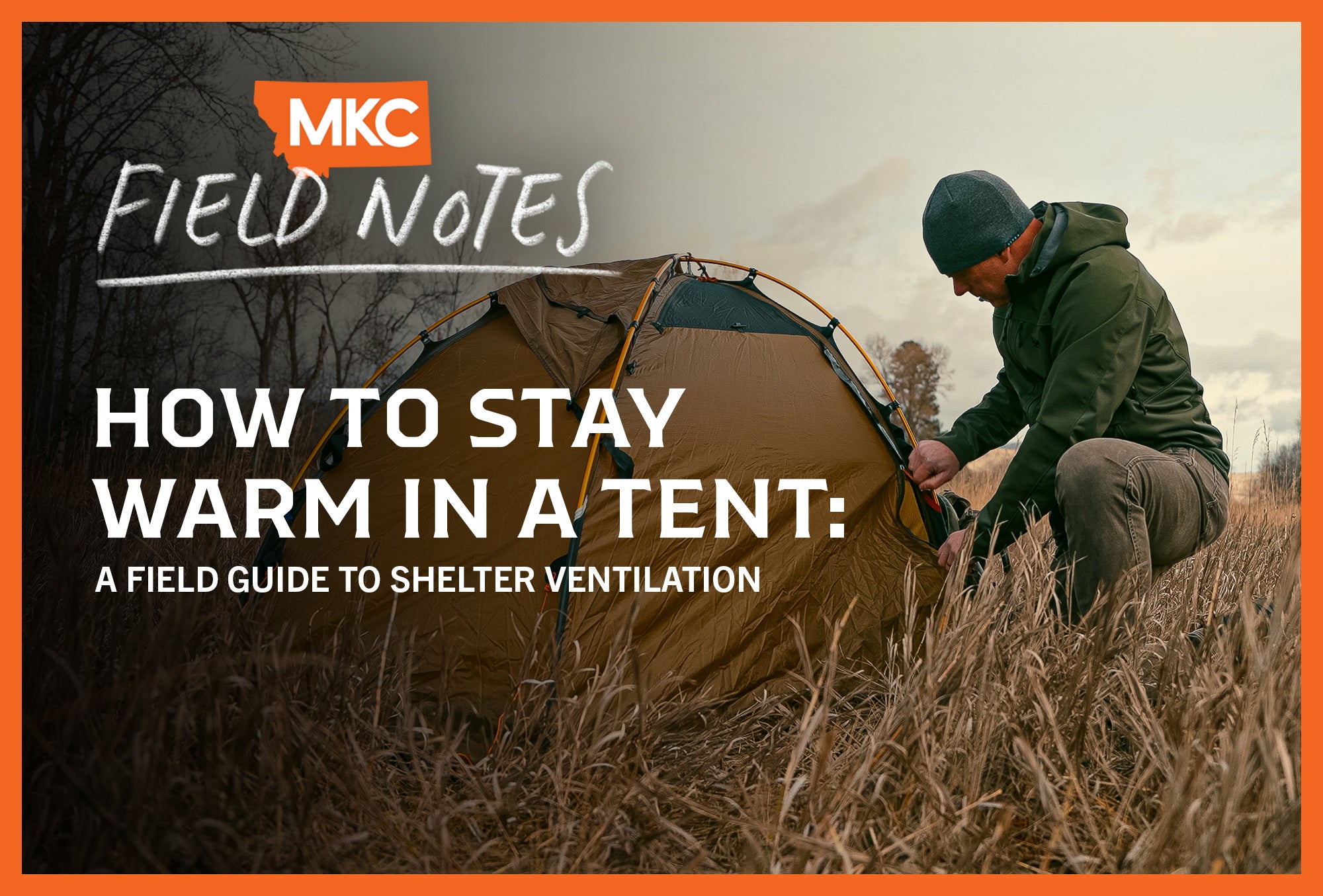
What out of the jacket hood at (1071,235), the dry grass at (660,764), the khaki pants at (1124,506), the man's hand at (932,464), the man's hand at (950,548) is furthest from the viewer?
the man's hand at (932,464)

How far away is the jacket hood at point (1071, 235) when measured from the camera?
2779mm

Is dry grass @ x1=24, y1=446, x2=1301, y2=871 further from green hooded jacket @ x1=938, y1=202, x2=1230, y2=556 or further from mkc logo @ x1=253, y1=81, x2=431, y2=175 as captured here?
mkc logo @ x1=253, y1=81, x2=431, y2=175

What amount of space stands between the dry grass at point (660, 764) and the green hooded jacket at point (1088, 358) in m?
0.46

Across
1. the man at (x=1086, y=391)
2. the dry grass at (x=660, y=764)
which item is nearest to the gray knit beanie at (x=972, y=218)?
the man at (x=1086, y=391)

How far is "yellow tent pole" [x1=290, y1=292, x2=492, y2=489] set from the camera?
10.6 ft

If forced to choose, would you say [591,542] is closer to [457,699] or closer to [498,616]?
[498,616]

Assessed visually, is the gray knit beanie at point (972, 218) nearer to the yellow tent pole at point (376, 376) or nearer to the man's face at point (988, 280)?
the man's face at point (988, 280)

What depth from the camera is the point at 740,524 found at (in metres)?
2.82

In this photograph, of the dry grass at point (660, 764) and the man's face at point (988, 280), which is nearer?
the dry grass at point (660, 764)

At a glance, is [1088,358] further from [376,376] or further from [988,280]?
[376,376]

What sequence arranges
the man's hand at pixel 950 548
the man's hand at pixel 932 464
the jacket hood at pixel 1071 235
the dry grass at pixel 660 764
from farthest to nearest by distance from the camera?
the man's hand at pixel 932 464
the man's hand at pixel 950 548
the jacket hood at pixel 1071 235
the dry grass at pixel 660 764

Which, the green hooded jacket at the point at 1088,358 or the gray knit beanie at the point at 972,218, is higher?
the gray knit beanie at the point at 972,218

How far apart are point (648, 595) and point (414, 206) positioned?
1.50 meters

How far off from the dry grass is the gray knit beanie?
1128 millimetres
